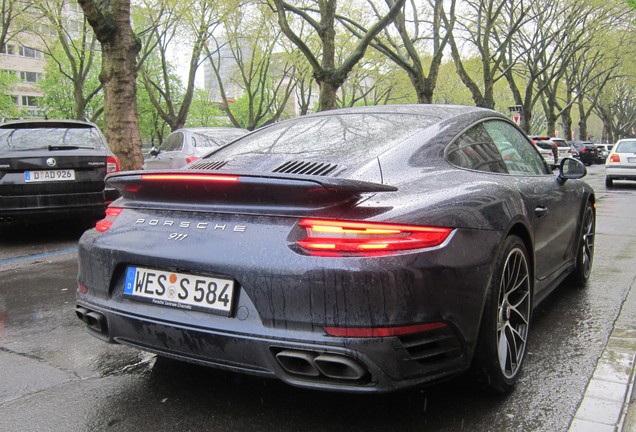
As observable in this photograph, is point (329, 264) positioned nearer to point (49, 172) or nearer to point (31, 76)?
point (49, 172)

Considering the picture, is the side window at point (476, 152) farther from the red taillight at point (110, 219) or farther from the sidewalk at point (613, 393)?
the red taillight at point (110, 219)

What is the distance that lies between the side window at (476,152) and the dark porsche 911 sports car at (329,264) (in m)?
0.02

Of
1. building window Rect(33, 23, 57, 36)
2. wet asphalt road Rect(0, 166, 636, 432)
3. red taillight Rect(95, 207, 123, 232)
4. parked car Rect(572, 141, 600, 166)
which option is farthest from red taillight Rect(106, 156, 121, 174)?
parked car Rect(572, 141, 600, 166)

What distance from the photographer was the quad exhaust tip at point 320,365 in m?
2.07

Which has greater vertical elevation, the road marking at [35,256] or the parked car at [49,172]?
the parked car at [49,172]

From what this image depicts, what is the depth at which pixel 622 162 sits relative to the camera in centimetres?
1778

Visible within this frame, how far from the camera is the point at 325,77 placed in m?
15.1

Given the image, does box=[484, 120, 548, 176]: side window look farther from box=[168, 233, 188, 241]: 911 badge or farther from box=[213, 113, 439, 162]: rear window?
box=[168, 233, 188, 241]: 911 badge

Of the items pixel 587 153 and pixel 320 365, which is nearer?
pixel 320 365

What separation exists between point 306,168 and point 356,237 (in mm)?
569

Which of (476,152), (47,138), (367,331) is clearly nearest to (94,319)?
(367,331)

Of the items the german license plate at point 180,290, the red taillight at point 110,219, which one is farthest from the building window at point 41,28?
the german license plate at point 180,290

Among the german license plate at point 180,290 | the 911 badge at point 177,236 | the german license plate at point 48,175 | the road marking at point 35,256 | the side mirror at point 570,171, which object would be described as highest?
the side mirror at point 570,171

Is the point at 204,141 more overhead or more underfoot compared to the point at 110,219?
more overhead
